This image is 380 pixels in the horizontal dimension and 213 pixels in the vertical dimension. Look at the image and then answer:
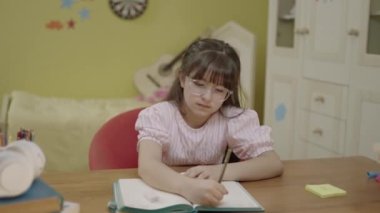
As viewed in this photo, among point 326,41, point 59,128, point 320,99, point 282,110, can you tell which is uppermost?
point 326,41

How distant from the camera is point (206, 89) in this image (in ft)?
3.96

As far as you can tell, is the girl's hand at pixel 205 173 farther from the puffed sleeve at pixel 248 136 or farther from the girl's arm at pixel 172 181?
the puffed sleeve at pixel 248 136

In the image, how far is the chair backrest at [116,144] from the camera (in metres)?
1.37

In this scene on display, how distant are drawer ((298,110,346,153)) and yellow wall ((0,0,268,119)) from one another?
1.07m

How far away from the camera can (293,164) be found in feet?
4.24

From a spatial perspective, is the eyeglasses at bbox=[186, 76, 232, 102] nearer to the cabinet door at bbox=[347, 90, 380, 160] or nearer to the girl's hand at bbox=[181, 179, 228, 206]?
the girl's hand at bbox=[181, 179, 228, 206]

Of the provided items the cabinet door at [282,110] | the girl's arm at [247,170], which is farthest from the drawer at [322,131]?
the girl's arm at [247,170]

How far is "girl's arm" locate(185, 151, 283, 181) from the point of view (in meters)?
1.06

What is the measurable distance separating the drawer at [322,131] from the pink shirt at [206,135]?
1.17 m

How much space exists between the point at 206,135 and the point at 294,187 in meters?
0.37

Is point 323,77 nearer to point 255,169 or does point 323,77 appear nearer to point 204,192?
point 255,169

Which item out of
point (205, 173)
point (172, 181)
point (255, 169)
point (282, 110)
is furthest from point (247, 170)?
point (282, 110)

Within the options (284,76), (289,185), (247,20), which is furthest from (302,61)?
(289,185)

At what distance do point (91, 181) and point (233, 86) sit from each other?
47 centimetres
